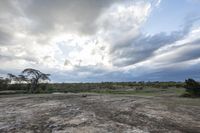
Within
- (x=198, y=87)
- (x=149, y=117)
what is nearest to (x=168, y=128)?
(x=149, y=117)

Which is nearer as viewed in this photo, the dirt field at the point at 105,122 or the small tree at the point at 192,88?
the dirt field at the point at 105,122

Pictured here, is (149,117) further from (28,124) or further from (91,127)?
(28,124)

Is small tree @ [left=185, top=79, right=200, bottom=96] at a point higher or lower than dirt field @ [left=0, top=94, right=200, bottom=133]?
higher

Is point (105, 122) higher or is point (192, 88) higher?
point (192, 88)

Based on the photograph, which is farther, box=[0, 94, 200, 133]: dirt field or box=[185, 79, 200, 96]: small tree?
box=[185, 79, 200, 96]: small tree

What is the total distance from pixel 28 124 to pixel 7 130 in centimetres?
86

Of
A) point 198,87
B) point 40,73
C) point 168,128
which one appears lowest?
point 168,128

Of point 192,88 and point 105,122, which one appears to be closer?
point 105,122

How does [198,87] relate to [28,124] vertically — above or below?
above

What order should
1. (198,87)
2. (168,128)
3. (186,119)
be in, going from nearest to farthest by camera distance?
(168,128), (186,119), (198,87)

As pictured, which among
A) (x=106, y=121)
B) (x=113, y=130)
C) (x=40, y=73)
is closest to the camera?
(x=113, y=130)

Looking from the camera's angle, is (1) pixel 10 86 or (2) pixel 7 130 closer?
(2) pixel 7 130

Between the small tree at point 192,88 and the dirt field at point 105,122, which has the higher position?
the small tree at point 192,88

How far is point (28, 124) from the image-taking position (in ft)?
28.3
